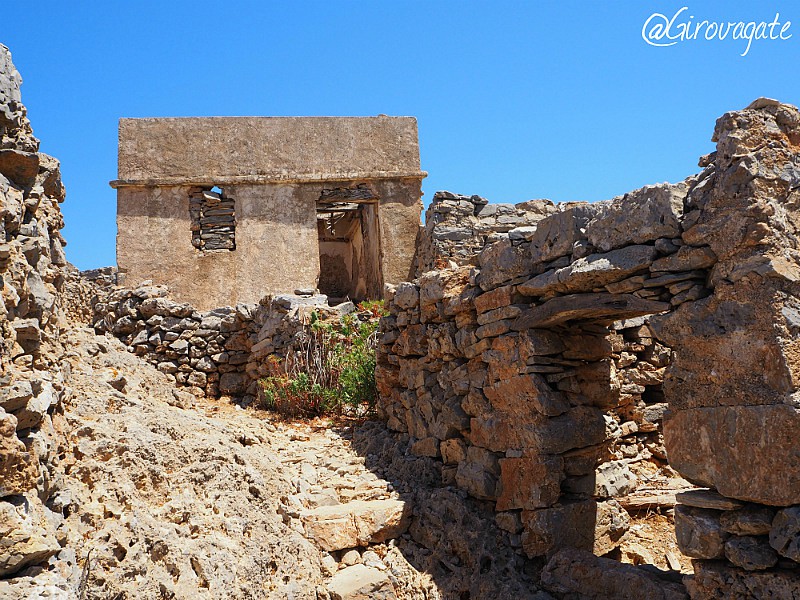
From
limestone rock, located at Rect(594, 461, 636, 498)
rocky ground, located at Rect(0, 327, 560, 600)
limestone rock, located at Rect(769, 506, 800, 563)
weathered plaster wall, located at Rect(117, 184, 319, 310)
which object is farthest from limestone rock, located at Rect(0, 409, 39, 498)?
weathered plaster wall, located at Rect(117, 184, 319, 310)

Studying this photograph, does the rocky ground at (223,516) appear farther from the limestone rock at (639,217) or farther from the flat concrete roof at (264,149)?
the flat concrete roof at (264,149)

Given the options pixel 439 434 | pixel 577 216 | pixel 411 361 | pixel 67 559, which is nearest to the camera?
pixel 67 559

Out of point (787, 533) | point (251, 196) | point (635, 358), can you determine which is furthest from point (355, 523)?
point (251, 196)

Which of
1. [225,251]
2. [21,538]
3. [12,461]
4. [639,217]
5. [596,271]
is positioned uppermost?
[225,251]

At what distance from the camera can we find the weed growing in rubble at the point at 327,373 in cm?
752

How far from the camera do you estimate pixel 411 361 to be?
6312mm

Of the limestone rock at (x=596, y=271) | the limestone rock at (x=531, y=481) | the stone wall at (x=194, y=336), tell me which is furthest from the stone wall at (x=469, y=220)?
the limestone rock at (x=596, y=271)

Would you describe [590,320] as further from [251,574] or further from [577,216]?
[251,574]

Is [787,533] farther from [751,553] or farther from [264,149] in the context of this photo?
[264,149]

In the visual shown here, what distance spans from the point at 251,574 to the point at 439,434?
7.26 feet

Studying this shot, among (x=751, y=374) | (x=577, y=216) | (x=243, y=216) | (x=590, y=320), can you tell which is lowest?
(x=751, y=374)

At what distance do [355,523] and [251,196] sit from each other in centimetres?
873

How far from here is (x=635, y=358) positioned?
20.6 feet

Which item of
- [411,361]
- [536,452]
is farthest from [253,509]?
[411,361]
